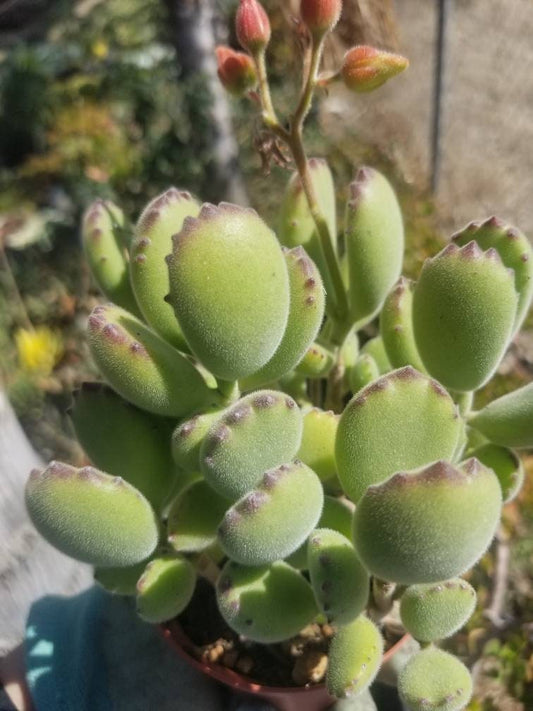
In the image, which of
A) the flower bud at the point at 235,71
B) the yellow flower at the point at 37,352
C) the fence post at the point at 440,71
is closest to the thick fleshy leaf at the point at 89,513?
the flower bud at the point at 235,71

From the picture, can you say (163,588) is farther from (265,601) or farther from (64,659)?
(64,659)

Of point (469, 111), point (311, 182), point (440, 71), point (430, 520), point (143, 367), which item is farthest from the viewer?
point (469, 111)

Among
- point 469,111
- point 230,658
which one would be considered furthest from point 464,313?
point 469,111

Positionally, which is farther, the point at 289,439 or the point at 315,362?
the point at 315,362

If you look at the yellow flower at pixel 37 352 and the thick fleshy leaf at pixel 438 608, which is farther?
the yellow flower at pixel 37 352

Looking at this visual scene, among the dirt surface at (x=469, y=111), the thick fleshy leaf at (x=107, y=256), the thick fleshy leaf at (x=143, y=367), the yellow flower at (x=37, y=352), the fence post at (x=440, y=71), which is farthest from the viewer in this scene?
the dirt surface at (x=469, y=111)

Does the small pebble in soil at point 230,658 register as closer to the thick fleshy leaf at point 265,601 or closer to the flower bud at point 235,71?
the thick fleshy leaf at point 265,601

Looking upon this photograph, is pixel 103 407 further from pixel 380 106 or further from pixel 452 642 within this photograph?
pixel 380 106

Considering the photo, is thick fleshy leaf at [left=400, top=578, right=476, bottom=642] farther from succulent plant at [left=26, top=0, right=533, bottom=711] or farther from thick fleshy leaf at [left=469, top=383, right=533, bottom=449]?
thick fleshy leaf at [left=469, top=383, right=533, bottom=449]
